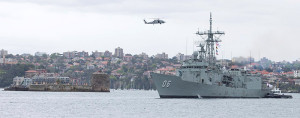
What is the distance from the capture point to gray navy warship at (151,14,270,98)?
8688 centimetres

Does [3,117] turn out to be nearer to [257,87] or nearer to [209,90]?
[209,90]

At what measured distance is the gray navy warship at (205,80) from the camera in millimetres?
86875

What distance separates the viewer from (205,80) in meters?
89.9

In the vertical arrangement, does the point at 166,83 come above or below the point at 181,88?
above

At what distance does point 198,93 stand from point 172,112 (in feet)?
76.0

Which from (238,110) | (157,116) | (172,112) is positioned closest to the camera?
(157,116)

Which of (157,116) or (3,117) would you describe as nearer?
(3,117)

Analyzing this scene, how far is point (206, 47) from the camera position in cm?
9606

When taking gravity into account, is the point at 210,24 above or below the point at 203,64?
above

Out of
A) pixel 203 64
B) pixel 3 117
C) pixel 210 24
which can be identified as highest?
pixel 210 24

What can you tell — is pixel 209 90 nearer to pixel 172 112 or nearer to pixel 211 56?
pixel 211 56

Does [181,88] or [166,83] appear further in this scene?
[181,88]

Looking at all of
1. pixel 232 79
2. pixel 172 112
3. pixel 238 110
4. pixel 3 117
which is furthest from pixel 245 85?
pixel 3 117

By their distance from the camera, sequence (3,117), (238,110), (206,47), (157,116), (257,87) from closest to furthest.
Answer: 1. (3,117)
2. (157,116)
3. (238,110)
4. (206,47)
5. (257,87)
